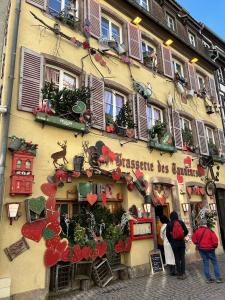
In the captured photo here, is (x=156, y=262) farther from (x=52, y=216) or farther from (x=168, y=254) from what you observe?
(x=52, y=216)

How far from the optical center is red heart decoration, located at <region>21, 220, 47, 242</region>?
593cm

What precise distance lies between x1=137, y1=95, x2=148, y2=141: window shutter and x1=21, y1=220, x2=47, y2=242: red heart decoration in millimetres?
4390

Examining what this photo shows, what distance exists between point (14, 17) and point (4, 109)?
248cm

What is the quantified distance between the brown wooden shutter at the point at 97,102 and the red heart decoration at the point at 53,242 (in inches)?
122

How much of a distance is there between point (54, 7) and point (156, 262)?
311 inches

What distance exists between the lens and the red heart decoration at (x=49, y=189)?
6453 millimetres

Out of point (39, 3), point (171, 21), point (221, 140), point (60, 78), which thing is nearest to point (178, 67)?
point (171, 21)

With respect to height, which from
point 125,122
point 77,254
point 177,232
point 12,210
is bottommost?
point 77,254

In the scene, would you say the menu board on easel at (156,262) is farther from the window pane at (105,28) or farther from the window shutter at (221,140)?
the window shutter at (221,140)

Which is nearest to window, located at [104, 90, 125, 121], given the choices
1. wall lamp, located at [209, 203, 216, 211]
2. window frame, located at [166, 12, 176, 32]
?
wall lamp, located at [209, 203, 216, 211]

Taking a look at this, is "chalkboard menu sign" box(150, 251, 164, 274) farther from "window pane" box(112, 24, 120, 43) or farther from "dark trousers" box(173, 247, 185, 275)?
"window pane" box(112, 24, 120, 43)

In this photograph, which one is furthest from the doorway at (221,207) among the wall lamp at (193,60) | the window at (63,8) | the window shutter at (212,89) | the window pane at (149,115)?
the window at (63,8)

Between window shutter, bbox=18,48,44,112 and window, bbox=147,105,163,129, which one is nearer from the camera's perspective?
window shutter, bbox=18,48,44,112

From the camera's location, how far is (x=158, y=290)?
21.0 feet
